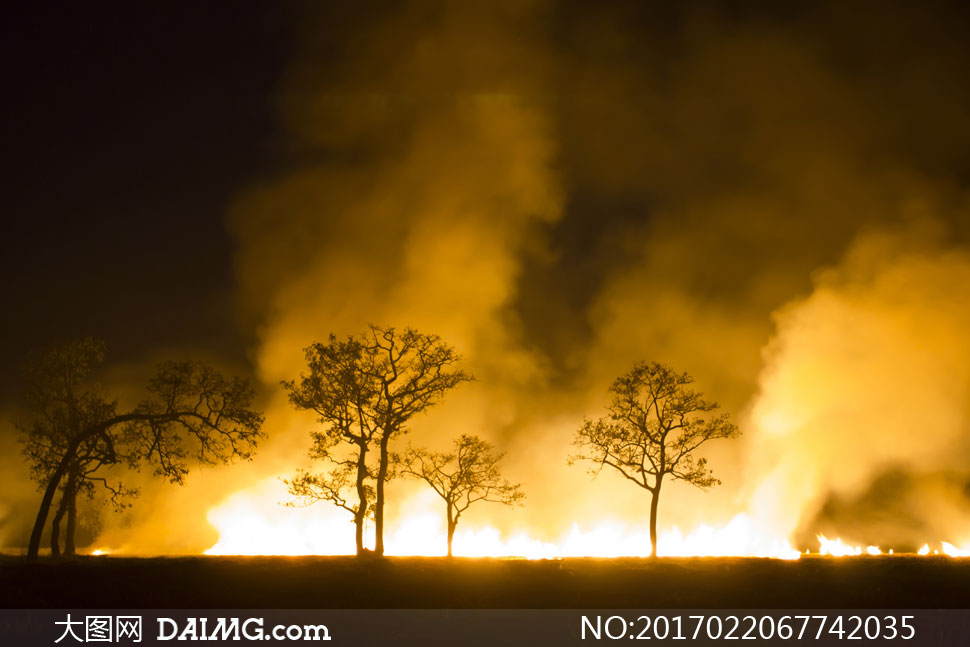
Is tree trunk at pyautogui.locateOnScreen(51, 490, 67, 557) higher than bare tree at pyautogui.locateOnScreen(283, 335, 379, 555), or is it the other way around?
bare tree at pyautogui.locateOnScreen(283, 335, 379, 555)

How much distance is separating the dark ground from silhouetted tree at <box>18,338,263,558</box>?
6083 mm

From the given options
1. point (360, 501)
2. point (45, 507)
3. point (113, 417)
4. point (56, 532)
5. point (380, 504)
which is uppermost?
point (113, 417)

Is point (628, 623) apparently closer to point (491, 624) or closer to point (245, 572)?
point (491, 624)

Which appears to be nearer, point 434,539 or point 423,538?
point 434,539

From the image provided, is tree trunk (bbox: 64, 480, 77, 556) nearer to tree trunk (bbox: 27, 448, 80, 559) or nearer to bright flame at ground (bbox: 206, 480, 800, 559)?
tree trunk (bbox: 27, 448, 80, 559)

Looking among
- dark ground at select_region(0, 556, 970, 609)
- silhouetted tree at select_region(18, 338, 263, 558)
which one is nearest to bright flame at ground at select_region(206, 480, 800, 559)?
silhouetted tree at select_region(18, 338, 263, 558)

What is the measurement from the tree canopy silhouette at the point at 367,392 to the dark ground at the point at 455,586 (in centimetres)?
921

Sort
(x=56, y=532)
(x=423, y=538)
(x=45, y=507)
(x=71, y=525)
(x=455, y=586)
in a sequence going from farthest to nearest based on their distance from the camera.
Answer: (x=423, y=538) → (x=71, y=525) → (x=56, y=532) → (x=45, y=507) → (x=455, y=586)

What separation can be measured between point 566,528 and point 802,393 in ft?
102

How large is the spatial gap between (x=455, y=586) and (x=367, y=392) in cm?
1830

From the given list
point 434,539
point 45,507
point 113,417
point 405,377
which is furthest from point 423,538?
point 45,507

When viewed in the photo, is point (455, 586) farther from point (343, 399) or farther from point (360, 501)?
point (343, 399)

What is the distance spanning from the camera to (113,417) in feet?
151

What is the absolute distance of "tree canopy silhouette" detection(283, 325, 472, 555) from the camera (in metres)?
47.6
